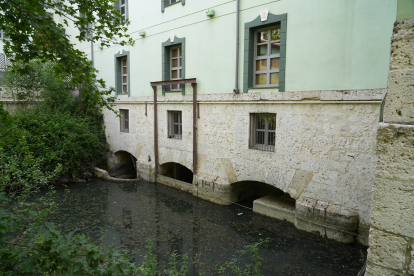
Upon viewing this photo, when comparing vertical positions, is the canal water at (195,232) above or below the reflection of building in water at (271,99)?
below

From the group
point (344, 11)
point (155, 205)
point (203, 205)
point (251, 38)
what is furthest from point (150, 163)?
point (344, 11)

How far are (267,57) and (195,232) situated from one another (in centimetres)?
465

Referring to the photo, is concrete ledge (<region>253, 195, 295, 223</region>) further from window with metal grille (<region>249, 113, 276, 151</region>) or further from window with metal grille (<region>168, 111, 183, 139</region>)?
window with metal grille (<region>168, 111, 183, 139</region>)

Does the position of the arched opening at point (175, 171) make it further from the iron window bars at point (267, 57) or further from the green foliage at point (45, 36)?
the green foliage at point (45, 36)

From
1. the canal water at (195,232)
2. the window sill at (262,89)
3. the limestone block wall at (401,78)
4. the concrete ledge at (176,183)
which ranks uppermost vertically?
the window sill at (262,89)

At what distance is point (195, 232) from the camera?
22.1 feet

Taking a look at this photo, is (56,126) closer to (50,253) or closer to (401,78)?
(50,253)

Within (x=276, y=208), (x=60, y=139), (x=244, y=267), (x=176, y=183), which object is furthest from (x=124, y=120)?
(x=244, y=267)

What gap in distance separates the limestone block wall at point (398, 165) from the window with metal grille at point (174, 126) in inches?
333

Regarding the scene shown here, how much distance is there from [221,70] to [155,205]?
171 inches

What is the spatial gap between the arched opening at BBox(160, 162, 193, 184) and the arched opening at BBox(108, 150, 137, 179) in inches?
93.4

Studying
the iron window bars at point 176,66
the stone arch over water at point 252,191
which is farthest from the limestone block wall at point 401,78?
the iron window bars at point 176,66

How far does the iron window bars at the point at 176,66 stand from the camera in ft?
32.2

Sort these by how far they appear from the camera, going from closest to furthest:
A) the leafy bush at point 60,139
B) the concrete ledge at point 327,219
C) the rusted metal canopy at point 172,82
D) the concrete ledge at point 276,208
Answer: the concrete ledge at point 327,219 → the concrete ledge at point 276,208 → the rusted metal canopy at point 172,82 → the leafy bush at point 60,139
